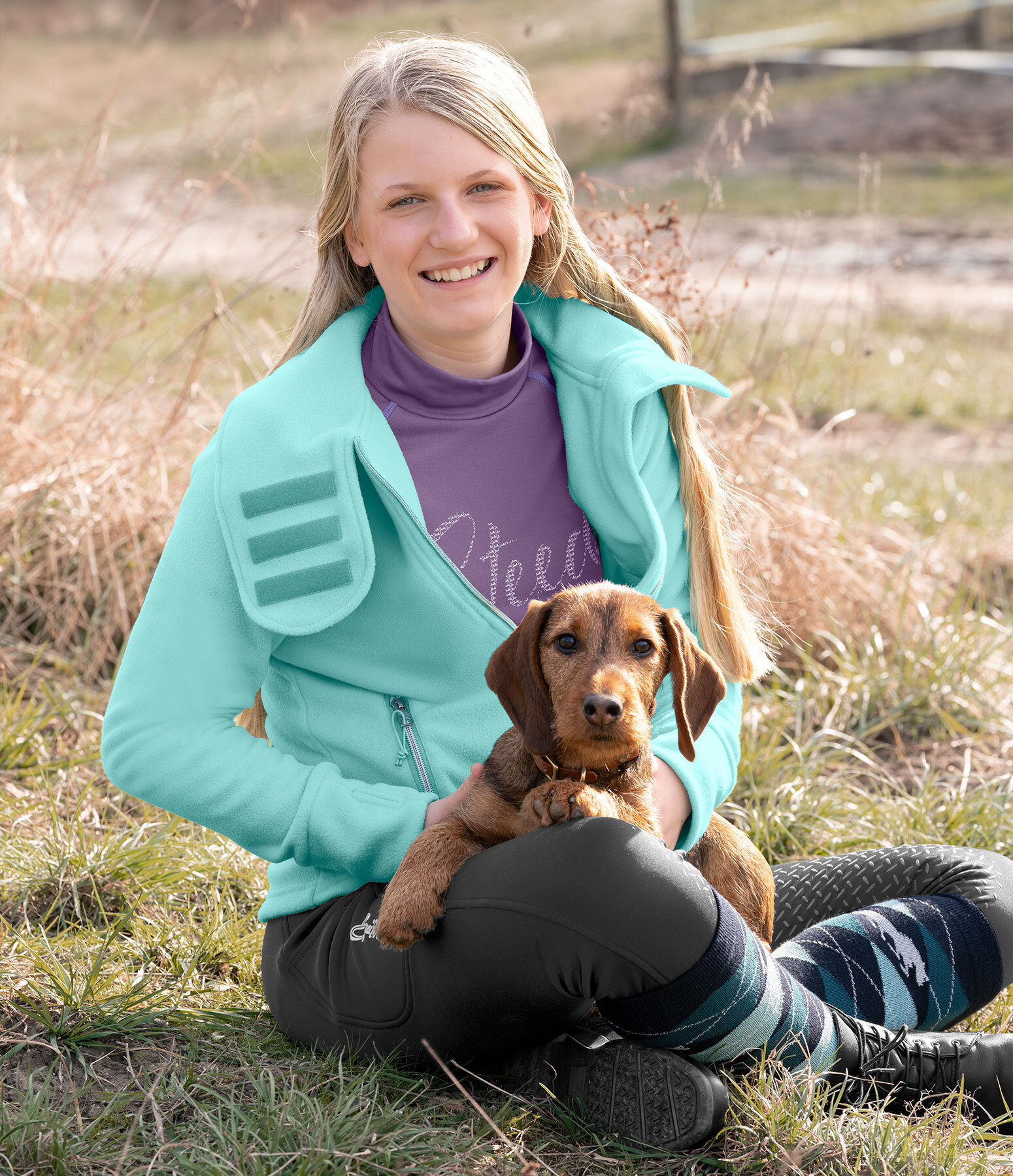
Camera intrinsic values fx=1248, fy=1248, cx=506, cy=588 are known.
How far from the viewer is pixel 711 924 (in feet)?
7.88

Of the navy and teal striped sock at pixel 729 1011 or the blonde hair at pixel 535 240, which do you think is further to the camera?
the blonde hair at pixel 535 240

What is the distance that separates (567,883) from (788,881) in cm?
113

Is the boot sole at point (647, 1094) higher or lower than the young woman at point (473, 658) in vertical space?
lower

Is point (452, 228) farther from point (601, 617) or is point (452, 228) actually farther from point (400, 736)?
point (400, 736)

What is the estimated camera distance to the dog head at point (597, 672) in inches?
91.4

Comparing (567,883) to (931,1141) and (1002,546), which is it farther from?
(1002,546)

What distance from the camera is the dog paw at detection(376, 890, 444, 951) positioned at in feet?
7.93

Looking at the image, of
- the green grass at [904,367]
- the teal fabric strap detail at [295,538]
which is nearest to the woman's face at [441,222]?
the teal fabric strap detail at [295,538]

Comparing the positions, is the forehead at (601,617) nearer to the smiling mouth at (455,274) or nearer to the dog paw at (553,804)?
the dog paw at (553,804)

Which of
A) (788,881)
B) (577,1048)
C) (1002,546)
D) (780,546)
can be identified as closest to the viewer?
(577,1048)

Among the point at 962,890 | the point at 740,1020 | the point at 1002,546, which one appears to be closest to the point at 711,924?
the point at 740,1020

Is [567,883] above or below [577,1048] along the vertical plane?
above

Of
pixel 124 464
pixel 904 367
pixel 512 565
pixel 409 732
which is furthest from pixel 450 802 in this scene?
pixel 904 367

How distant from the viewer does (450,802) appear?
2.65m
